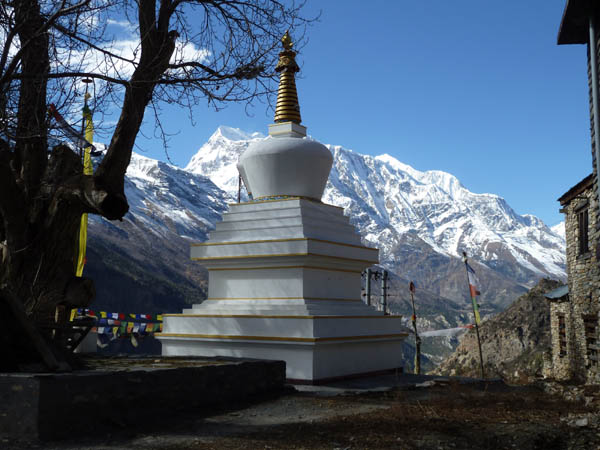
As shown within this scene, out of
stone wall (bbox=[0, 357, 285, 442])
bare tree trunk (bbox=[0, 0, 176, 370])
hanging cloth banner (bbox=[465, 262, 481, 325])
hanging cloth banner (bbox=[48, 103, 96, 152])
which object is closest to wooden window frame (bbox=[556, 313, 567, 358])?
hanging cloth banner (bbox=[465, 262, 481, 325])

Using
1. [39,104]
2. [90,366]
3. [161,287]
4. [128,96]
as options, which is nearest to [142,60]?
[128,96]

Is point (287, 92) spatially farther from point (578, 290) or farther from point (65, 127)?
point (578, 290)

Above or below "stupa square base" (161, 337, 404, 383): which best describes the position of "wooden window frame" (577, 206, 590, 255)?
above

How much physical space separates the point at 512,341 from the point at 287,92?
94.2ft

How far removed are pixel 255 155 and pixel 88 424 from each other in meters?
8.43

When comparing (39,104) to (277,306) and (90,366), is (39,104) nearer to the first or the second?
(90,366)

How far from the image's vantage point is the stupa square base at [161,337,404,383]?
1108 centimetres

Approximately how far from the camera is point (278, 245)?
1230 centimetres

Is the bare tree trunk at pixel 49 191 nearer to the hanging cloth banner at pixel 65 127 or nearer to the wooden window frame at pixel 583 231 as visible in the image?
the hanging cloth banner at pixel 65 127

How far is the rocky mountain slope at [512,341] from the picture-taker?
Result: 115 feet

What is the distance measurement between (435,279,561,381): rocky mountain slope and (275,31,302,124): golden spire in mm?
24174

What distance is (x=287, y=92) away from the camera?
14578 millimetres

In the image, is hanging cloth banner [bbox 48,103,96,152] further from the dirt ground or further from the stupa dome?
the stupa dome

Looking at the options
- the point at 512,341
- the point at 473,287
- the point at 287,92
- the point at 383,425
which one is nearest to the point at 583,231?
the point at 473,287
